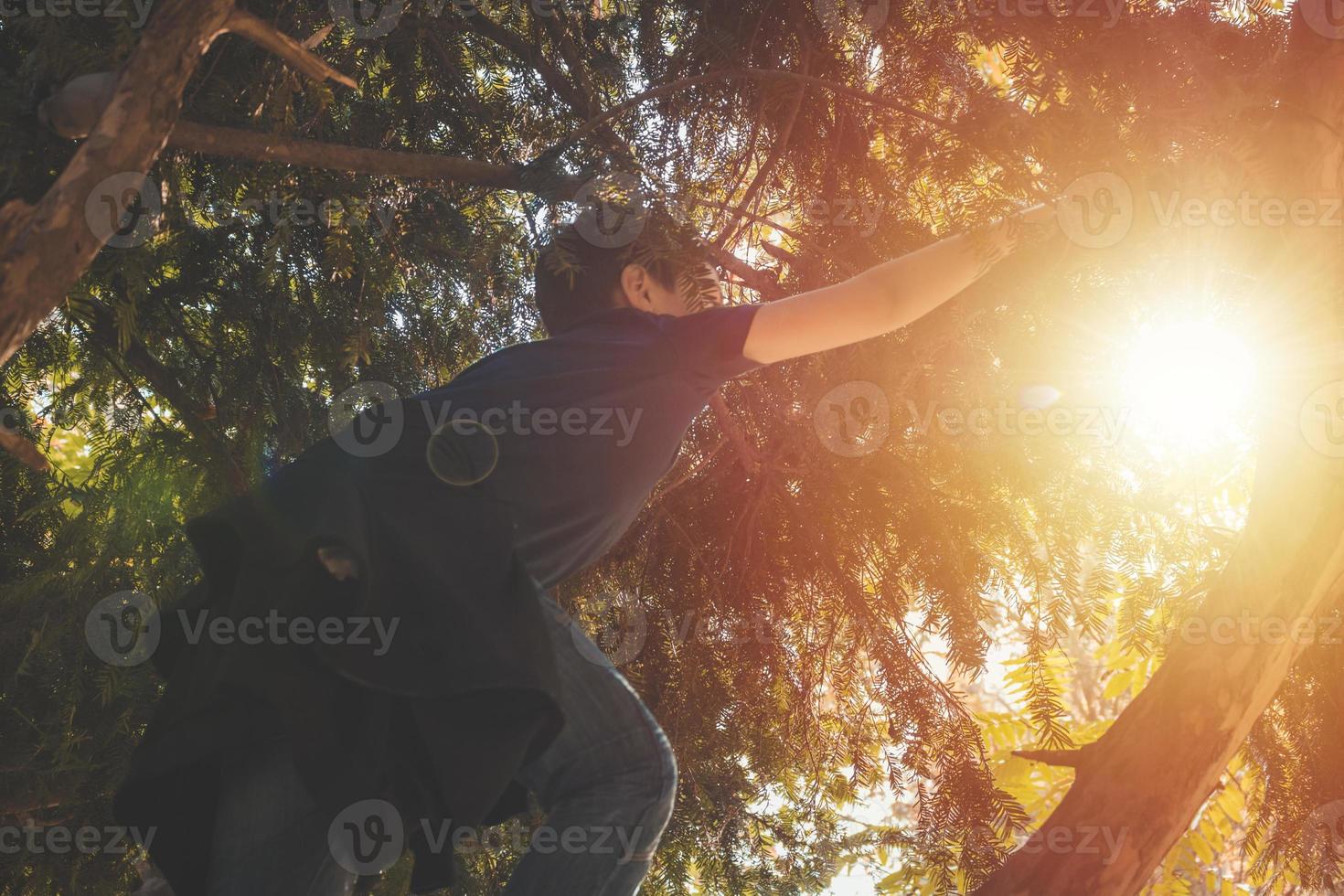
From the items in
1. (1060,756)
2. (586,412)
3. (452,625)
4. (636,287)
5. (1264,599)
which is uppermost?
(636,287)

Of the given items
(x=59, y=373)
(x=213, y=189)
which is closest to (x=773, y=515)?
(x=213, y=189)

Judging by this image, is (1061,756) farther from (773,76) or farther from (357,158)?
(357,158)

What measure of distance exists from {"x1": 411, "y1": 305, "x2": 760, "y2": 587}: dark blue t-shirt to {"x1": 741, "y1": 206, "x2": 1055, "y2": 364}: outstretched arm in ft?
0.18

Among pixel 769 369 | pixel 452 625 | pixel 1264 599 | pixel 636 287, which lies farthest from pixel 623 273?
pixel 1264 599

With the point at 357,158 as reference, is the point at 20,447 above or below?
below

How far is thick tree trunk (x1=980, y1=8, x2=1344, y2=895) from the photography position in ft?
6.00

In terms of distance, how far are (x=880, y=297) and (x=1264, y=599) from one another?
97cm

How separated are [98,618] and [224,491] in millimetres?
359

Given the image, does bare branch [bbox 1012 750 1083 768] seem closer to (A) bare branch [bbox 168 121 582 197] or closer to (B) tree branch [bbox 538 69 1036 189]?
(B) tree branch [bbox 538 69 1036 189]

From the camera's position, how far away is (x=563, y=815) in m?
1.43

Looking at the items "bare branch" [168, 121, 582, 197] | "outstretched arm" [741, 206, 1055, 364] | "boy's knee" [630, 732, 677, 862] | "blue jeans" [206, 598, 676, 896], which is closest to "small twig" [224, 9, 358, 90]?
"bare branch" [168, 121, 582, 197]

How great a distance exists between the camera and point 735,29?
2178 mm

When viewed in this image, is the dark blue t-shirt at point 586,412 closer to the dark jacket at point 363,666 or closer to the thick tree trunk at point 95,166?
the dark jacket at point 363,666

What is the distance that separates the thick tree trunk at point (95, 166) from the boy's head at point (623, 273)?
2.07 feet
